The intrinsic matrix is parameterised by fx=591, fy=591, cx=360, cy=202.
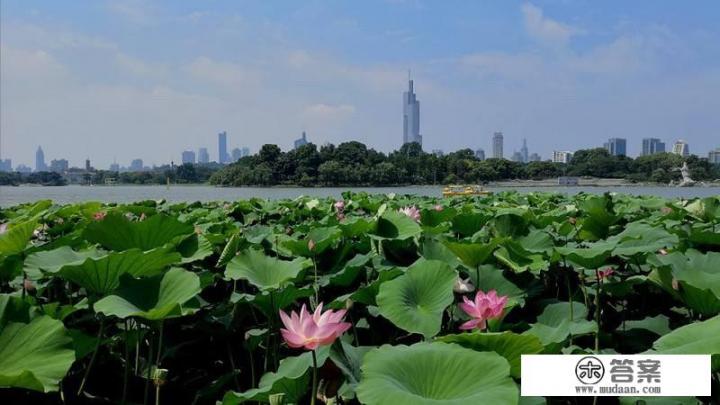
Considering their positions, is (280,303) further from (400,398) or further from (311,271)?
(400,398)

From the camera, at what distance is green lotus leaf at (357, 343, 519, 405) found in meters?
0.87

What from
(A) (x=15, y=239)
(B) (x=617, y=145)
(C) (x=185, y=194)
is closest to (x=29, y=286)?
(A) (x=15, y=239)

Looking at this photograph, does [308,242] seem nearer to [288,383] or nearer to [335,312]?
[335,312]

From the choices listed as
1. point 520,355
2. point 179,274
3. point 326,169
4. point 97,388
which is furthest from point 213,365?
point 326,169

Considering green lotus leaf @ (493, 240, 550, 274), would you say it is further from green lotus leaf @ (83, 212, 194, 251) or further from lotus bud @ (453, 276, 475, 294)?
green lotus leaf @ (83, 212, 194, 251)

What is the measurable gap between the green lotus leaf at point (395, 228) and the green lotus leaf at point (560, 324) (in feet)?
1.75

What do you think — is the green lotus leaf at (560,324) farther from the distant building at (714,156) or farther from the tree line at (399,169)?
the distant building at (714,156)

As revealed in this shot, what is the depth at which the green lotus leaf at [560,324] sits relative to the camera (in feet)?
3.78

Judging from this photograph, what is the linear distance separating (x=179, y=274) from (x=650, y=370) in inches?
38.9

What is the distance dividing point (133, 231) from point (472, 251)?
968 millimetres

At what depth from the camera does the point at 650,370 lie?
1054 millimetres

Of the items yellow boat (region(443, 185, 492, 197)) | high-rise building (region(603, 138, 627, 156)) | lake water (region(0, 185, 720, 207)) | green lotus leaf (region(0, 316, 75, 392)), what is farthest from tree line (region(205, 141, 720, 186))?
high-rise building (region(603, 138, 627, 156))

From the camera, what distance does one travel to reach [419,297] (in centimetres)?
144

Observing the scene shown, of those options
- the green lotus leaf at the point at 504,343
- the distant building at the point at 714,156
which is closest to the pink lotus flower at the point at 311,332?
the green lotus leaf at the point at 504,343
